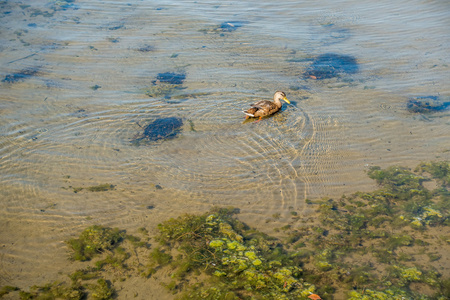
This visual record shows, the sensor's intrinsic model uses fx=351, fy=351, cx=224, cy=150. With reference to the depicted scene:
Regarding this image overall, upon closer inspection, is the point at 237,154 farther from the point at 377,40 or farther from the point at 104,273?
the point at 377,40

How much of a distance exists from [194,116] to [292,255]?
14.4ft

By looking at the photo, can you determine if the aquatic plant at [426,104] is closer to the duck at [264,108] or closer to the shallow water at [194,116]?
the shallow water at [194,116]

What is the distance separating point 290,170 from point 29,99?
6887 millimetres

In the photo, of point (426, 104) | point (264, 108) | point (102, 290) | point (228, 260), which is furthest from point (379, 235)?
point (426, 104)

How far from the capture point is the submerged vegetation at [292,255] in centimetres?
471

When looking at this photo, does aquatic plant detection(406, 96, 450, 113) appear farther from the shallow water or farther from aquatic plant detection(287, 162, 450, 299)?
aquatic plant detection(287, 162, 450, 299)

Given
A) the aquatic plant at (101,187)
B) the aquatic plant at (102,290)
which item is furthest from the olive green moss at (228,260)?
the aquatic plant at (101,187)

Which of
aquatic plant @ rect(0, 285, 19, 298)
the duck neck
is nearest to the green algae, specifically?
aquatic plant @ rect(0, 285, 19, 298)

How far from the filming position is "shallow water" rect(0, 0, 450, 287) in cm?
616

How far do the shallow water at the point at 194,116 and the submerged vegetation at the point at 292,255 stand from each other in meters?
0.33

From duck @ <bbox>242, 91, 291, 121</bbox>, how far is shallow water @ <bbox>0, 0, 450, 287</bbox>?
200 mm

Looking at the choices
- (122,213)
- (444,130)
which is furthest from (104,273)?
(444,130)

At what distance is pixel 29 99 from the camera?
9047 millimetres

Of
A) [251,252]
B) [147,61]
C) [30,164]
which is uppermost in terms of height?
[147,61]
